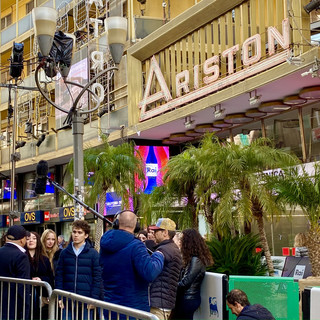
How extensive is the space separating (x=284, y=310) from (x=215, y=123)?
14.6 meters

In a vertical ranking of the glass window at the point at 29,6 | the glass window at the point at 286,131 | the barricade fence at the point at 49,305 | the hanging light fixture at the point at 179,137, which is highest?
the glass window at the point at 29,6

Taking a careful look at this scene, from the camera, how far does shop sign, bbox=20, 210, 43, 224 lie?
35625mm

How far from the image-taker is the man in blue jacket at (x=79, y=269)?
8.28 meters

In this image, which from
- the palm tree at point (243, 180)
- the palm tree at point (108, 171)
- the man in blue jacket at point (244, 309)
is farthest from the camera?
the palm tree at point (108, 171)

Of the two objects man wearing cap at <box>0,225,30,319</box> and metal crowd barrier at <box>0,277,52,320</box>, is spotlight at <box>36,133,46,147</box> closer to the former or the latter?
man wearing cap at <box>0,225,30,319</box>

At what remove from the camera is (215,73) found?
Result: 20562 mm

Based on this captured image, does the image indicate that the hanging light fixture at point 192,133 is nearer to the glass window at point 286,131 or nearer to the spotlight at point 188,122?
the spotlight at point 188,122

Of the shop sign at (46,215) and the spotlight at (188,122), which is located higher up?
the spotlight at (188,122)

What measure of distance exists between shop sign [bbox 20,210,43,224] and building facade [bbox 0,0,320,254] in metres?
3.10

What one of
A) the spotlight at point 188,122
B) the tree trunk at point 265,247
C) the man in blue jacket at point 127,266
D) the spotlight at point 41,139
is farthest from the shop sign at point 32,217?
the man in blue jacket at point 127,266

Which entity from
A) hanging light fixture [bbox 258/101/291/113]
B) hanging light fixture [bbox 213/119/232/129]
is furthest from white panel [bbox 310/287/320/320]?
hanging light fixture [bbox 213/119/232/129]

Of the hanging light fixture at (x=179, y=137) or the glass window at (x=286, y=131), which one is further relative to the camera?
the hanging light fixture at (x=179, y=137)

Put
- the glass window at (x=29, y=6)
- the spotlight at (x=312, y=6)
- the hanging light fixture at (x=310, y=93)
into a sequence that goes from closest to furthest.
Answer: the spotlight at (x=312, y=6)
the hanging light fixture at (x=310, y=93)
the glass window at (x=29, y=6)

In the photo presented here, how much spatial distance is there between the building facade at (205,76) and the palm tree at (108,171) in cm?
240
